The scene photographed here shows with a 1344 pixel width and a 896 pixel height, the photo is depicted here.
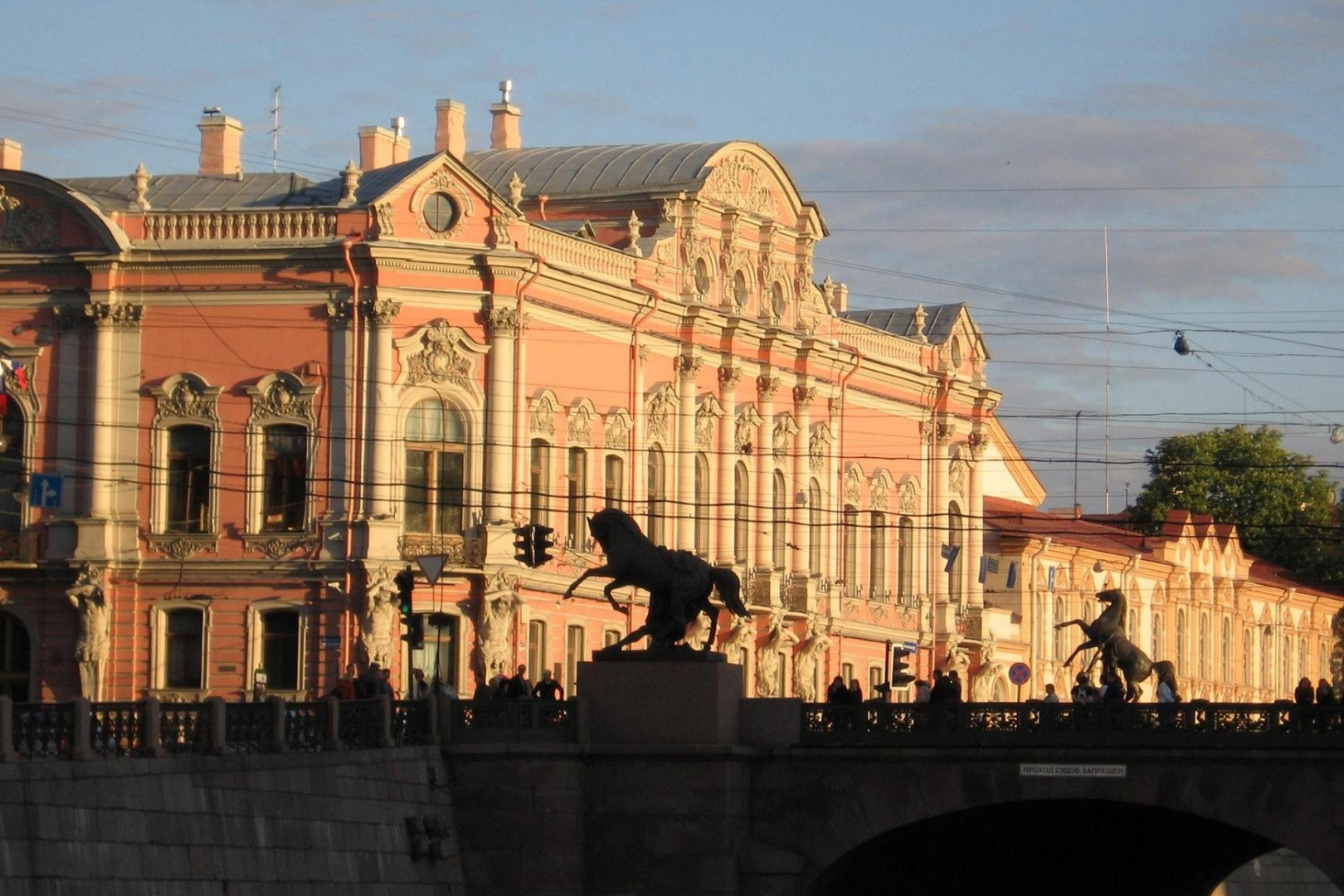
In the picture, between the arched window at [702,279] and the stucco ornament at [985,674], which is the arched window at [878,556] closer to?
the stucco ornament at [985,674]

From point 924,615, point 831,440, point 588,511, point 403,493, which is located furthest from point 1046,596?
point 403,493

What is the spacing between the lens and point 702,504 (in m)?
63.6

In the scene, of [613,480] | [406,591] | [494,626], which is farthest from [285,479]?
[406,591]

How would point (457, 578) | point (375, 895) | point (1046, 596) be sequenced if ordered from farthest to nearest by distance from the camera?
1. point (1046, 596)
2. point (457, 578)
3. point (375, 895)

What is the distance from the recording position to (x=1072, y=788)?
1598 inches

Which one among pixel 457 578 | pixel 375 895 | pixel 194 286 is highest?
pixel 194 286

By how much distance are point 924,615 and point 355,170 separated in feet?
73.0

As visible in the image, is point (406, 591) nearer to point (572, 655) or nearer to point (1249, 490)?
point (572, 655)

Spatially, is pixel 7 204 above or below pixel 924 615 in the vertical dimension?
above

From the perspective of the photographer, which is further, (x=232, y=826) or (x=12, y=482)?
(x=12, y=482)

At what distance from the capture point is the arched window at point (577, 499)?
194ft

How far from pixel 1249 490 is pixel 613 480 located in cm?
5100

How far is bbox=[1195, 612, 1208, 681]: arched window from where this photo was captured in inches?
3639

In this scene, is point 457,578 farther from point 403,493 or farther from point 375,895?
point 375,895
